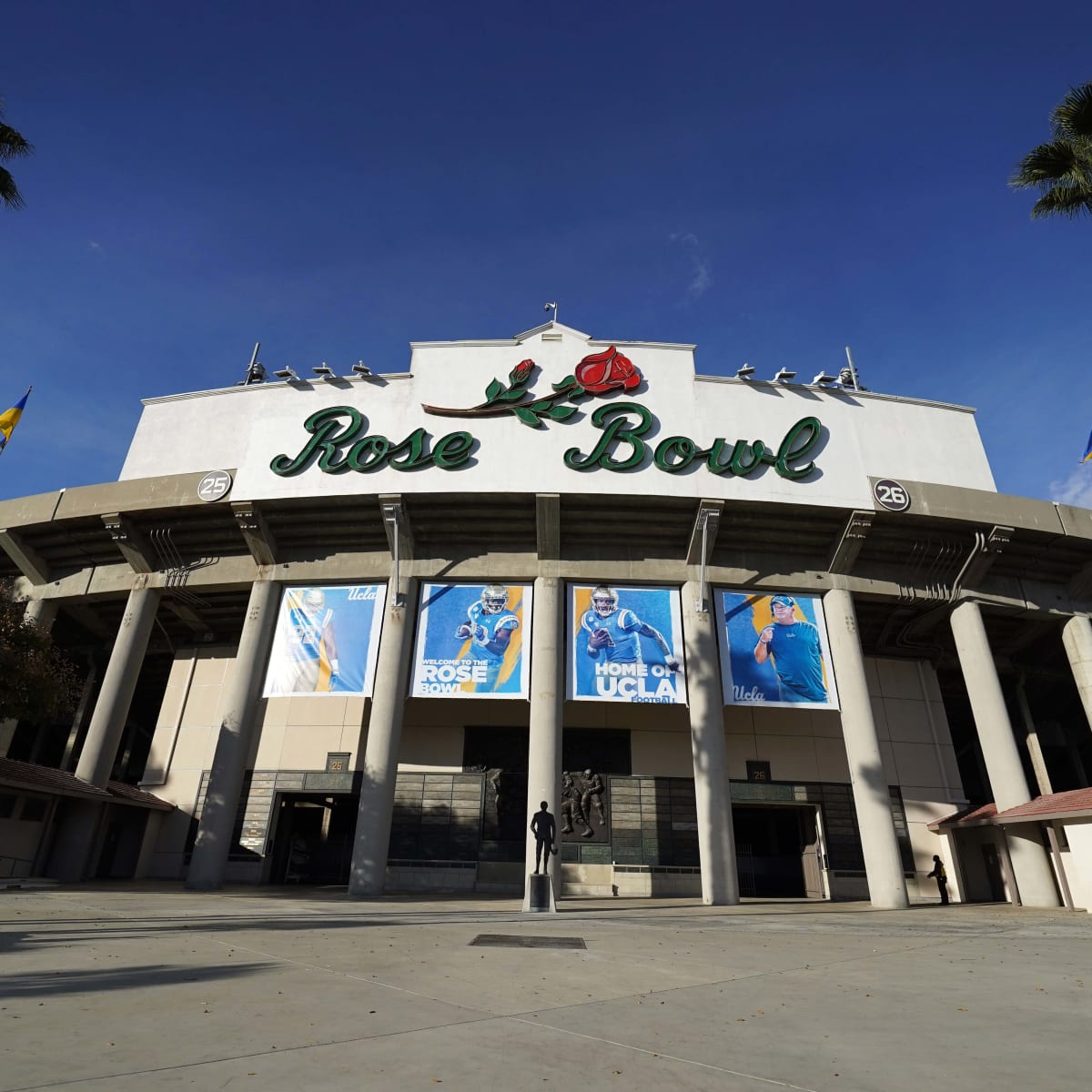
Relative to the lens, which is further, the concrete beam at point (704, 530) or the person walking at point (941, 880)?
the concrete beam at point (704, 530)

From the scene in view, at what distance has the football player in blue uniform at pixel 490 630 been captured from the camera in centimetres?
2553

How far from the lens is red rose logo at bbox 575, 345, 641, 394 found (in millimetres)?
28688

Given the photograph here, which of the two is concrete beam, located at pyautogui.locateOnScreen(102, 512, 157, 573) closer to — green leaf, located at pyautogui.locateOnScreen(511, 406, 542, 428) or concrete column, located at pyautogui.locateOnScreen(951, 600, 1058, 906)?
green leaf, located at pyautogui.locateOnScreen(511, 406, 542, 428)

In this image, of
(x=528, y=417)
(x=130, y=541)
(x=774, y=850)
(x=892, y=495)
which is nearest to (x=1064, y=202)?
(x=892, y=495)

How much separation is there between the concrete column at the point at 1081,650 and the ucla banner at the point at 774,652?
10686mm

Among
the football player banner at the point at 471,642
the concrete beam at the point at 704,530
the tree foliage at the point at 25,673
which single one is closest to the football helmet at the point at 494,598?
the football player banner at the point at 471,642

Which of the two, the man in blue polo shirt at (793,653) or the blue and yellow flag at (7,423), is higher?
the blue and yellow flag at (7,423)

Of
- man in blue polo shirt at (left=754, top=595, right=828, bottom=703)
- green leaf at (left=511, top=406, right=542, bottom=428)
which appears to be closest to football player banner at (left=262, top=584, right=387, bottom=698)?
green leaf at (left=511, top=406, right=542, bottom=428)

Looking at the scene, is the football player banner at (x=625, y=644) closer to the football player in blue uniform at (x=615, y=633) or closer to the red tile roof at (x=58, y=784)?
the football player in blue uniform at (x=615, y=633)

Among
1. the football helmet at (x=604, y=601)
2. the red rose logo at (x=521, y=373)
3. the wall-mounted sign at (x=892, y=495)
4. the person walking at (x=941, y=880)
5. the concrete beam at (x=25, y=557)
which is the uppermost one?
the red rose logo at (x=521, y=373)

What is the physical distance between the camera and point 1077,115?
60.5ft

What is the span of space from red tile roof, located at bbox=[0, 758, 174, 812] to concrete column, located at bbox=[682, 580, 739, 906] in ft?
67.4

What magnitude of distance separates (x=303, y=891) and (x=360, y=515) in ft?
43.8

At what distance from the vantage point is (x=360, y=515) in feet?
90.3
